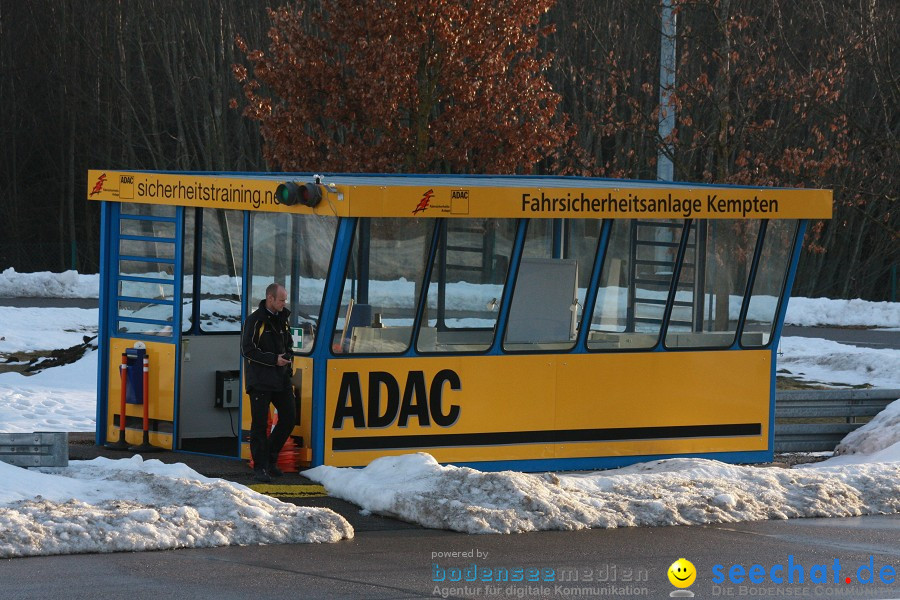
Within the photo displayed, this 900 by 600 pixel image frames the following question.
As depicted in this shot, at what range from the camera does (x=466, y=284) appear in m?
12.3

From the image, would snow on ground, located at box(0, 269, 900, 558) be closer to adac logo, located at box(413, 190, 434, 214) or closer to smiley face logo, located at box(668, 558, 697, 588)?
smiley face logo, located at box(668, 558, 697, 588)

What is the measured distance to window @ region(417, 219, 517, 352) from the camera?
1207cm

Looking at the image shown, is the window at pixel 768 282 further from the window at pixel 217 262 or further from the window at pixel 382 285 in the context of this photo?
the window at pixel 217 262

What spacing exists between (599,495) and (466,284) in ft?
8.15

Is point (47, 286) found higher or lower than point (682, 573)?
lower

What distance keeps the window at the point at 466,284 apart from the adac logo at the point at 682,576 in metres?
3.66

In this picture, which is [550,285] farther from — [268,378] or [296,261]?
[268,378]

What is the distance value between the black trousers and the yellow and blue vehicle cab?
0.26 m

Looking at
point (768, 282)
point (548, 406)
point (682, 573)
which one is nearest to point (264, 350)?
point (548, 406)

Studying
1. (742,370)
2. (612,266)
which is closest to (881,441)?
(742,370)

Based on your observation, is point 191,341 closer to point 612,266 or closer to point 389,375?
point 389,375

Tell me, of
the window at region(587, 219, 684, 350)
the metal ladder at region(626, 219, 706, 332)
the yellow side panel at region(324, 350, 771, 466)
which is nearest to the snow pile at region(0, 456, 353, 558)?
the yellow side panel at region(324, 350, 771, 466)

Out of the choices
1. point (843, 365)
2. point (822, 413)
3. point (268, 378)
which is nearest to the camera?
point (268, 378)

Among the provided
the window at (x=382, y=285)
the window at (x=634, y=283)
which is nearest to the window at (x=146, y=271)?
the window at (x=382, y=285)
